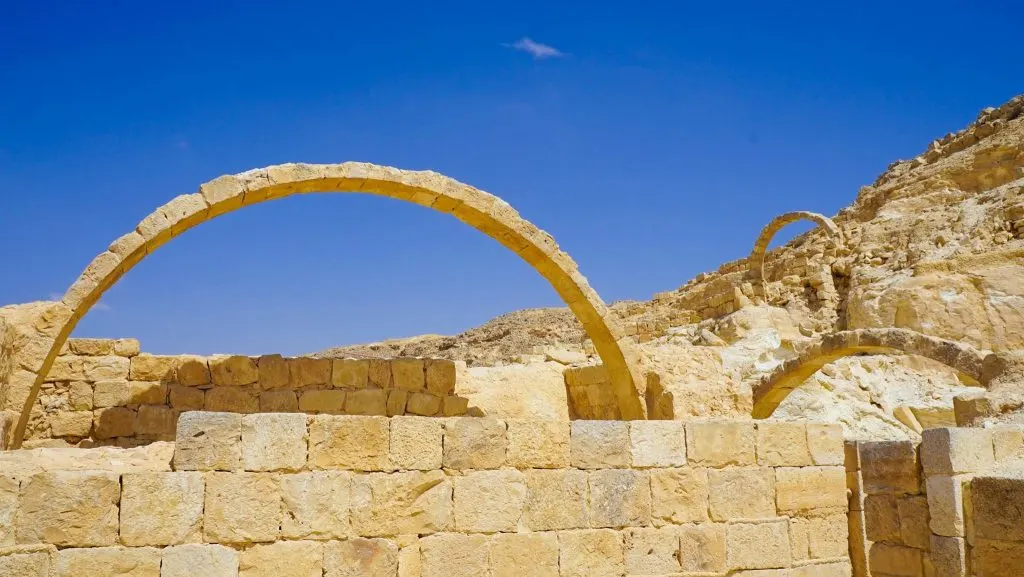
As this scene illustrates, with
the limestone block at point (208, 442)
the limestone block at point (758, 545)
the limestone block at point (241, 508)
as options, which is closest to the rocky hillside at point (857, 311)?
the limestone block at point (758, 545)

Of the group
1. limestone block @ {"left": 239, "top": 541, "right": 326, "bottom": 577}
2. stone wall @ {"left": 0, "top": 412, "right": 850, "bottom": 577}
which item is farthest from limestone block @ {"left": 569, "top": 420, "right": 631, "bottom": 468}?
limestone block @ {"left": 239, "top": 541, "right": 326, "bottom": 577}

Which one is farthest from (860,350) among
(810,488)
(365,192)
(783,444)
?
(365,192)

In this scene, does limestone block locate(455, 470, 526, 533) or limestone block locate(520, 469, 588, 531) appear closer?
limestone block locate(455, 470, 526, 533)

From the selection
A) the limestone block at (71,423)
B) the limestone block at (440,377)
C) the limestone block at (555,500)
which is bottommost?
the limestone block at (555,500)

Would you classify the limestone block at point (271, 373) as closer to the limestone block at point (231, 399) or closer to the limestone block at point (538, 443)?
the limestone block at point (231, 399)

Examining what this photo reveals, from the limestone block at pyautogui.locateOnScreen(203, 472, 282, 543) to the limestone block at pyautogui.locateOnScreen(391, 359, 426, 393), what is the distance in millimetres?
5925

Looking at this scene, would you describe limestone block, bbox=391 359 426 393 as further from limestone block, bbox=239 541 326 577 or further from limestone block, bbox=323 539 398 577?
limestone block, bbox=239 541 326 577

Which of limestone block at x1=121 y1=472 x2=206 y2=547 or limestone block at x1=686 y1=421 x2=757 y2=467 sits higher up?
limestone block at x1=686 y1=421 x2=757 y2=467

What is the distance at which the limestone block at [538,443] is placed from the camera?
477cm

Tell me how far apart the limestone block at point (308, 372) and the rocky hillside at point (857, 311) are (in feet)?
6.15

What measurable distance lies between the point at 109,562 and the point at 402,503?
1.44 m

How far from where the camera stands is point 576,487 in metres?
4.87

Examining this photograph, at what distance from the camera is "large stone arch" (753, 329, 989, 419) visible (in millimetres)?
8812

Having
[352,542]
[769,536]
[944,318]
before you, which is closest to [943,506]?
[769,536]
